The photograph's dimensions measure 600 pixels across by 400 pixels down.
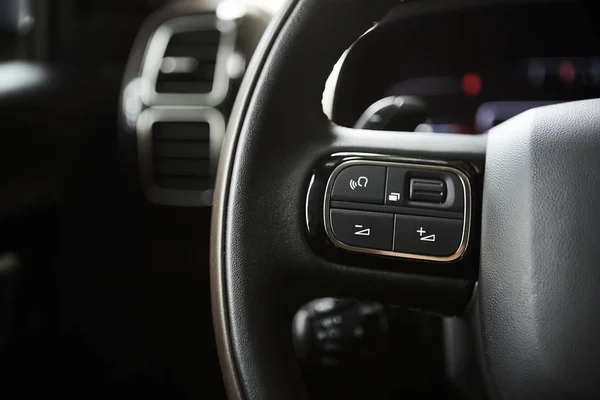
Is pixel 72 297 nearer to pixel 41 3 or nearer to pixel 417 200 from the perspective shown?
pixel 41 3

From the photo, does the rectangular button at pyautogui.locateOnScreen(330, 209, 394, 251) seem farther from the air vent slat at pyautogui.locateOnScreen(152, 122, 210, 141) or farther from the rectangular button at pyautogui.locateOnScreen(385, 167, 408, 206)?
the air vent slat at pyautogui.locateOnScreen(152, 122, 210, 141)

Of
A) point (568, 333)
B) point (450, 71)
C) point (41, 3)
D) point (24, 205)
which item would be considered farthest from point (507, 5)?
point (41, 3)

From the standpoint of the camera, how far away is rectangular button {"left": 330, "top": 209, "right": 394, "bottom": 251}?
598 millimetres

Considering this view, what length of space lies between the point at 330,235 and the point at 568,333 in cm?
20

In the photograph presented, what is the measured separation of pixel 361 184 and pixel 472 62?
778mm

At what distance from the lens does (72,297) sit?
1.65 metres

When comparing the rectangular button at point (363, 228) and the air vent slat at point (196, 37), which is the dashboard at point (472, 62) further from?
the air vent slat at point (196, 37)

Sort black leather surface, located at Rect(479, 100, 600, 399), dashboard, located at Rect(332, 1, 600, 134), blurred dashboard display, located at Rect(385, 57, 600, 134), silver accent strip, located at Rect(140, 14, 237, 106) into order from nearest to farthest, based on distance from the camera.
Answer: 1. black leather surface, located at Rect(479, 100, 600, 399)
2. dashboard, located at Rect(332, 1, 600, 134)
3. blurred dashboard display, located at Rect(385, 57, 600, 134)
4. silver accent strip, located at Rect(140, 14, 237, 106)

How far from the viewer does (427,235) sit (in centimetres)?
59

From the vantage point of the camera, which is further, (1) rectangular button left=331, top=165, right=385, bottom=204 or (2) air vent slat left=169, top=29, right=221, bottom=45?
(2) air vent slat left=169, top=29, right=221, bottom=45

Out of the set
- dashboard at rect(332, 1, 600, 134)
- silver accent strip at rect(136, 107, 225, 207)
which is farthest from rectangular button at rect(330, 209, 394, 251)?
silver accent strip at rect(136, 107, 225, 207)

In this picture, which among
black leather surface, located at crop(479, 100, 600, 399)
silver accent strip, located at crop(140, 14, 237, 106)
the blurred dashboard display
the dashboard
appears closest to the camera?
black leather surface, located at crop(479, 100, 600, 399)

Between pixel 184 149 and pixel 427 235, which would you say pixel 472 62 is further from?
pixel 427 235

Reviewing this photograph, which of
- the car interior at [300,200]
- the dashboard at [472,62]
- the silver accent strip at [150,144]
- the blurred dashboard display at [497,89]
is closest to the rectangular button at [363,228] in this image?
the car interior at [300,200]
